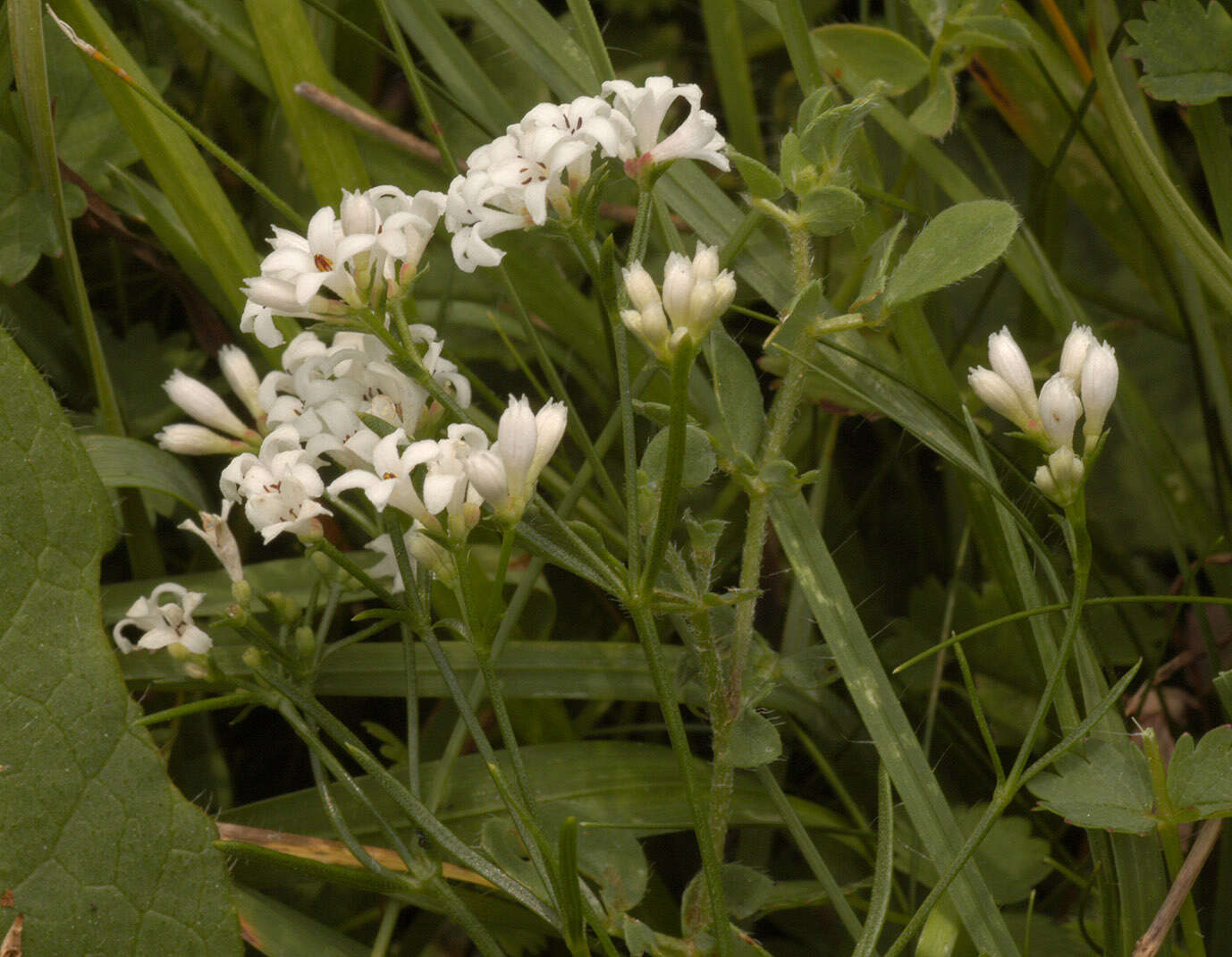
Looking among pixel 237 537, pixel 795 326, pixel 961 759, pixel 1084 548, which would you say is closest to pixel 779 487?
pixel 795 326

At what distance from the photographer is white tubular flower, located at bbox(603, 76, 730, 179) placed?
3.47 ft

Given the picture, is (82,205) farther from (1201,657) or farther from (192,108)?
(1201,657)

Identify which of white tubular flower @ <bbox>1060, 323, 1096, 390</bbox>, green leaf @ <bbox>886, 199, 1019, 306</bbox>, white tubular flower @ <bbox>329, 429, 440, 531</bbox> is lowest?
white tubular flower @ <bbox>329, 429, 440, 531</bbox>

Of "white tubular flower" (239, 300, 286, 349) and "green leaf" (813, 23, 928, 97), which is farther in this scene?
"green leaf" (813, 23, 928, 97)

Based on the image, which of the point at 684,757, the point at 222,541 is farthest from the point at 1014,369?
the point at 222,541

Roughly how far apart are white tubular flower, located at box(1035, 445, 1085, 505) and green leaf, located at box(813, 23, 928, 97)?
0.66 m

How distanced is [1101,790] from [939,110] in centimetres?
85

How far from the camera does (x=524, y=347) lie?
1.75m

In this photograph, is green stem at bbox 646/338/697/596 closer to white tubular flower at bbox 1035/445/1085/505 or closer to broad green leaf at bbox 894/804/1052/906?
white tubular flower at bbox 1035/445/1085/505

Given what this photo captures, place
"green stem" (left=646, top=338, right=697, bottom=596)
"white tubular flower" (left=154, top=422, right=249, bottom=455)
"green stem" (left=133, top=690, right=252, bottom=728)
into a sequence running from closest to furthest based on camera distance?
"green stem" (left=646, top=338, right=697, bottom=596)
"green stem" (left=133, top=690, right=252, bottom=728)
"white tubular flower" (left=154, top=422, right=249, bottom=455)

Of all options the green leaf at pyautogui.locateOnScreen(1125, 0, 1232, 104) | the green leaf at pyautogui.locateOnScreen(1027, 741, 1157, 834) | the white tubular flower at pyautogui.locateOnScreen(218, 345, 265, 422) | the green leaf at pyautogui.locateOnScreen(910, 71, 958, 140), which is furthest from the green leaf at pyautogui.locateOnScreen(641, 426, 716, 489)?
the green leaf at pyautogui.locateOnScreen(1125, 0, 1232, 104)

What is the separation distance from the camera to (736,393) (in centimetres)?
115

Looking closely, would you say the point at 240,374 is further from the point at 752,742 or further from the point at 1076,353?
the point at 1076,353

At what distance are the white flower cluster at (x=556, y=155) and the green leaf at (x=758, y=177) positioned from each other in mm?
41
